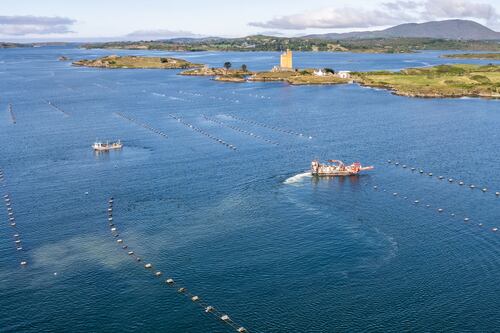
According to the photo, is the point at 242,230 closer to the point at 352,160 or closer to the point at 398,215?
the point at 398,215

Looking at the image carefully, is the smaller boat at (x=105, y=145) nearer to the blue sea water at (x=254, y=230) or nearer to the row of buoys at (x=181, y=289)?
the blue sea water at (x=254, y=230)

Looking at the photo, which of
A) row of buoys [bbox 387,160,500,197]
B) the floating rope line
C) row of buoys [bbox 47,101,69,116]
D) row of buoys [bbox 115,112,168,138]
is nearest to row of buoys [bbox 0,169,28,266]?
row of buoys [bbox 115,112,168,138]

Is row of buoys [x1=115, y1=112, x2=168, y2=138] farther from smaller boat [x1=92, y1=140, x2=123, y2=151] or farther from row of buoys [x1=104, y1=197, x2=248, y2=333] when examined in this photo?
row of buoys [x1=104, y1=197, x2=248, y2=333]

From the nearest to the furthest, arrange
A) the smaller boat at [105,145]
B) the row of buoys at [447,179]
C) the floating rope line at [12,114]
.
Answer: the row of buoys at [447,179]
the smaller boat at [105,145]
the floating rope line at [12,114]

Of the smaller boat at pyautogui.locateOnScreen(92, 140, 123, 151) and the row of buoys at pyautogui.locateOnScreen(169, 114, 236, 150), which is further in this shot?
the row of buoys at pyautogui.locateOnScreen(169, 114, 236, 150)

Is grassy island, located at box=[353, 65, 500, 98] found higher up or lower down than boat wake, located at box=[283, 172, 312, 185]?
higher up

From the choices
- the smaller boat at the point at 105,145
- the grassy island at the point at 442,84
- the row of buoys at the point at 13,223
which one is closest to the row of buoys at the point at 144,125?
the smaller boat at the point at 105,145
